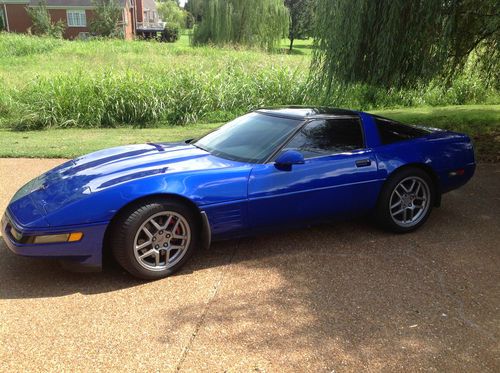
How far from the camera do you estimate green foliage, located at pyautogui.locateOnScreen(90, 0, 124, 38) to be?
41.1 meters

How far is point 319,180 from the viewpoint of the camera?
163 inches

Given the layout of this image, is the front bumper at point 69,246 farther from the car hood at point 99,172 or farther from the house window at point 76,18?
the house window at point 76,18

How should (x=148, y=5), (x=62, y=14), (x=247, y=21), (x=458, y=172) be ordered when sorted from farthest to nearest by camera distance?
1. (x=148, y=5)
2. (x=62, y=14)
3. (x=247, y=21)
4. (x=458, y=172)

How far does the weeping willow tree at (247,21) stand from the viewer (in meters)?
31.3

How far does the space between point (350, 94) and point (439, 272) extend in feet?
28.3

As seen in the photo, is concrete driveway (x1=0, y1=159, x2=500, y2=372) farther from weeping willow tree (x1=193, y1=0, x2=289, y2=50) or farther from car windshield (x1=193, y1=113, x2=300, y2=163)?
weeping willow tree (x1=193, y1=0, x2=289, y2=50)

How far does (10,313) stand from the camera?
317 cm

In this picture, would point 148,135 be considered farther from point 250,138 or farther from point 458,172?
point 458,172

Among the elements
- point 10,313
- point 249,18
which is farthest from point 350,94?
point 249,18

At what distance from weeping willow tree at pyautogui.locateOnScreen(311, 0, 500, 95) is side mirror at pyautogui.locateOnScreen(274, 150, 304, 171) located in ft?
15.6

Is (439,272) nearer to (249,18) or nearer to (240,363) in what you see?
(240,363)

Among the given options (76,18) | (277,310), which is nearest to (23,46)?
(76,18)

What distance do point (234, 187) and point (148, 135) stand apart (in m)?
6.73

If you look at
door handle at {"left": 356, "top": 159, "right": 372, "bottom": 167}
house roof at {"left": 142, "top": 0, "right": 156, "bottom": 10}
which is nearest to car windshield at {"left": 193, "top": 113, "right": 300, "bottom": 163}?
door handle at {"left": 356, "top": 159, "right": 372, "bottom": 167}
